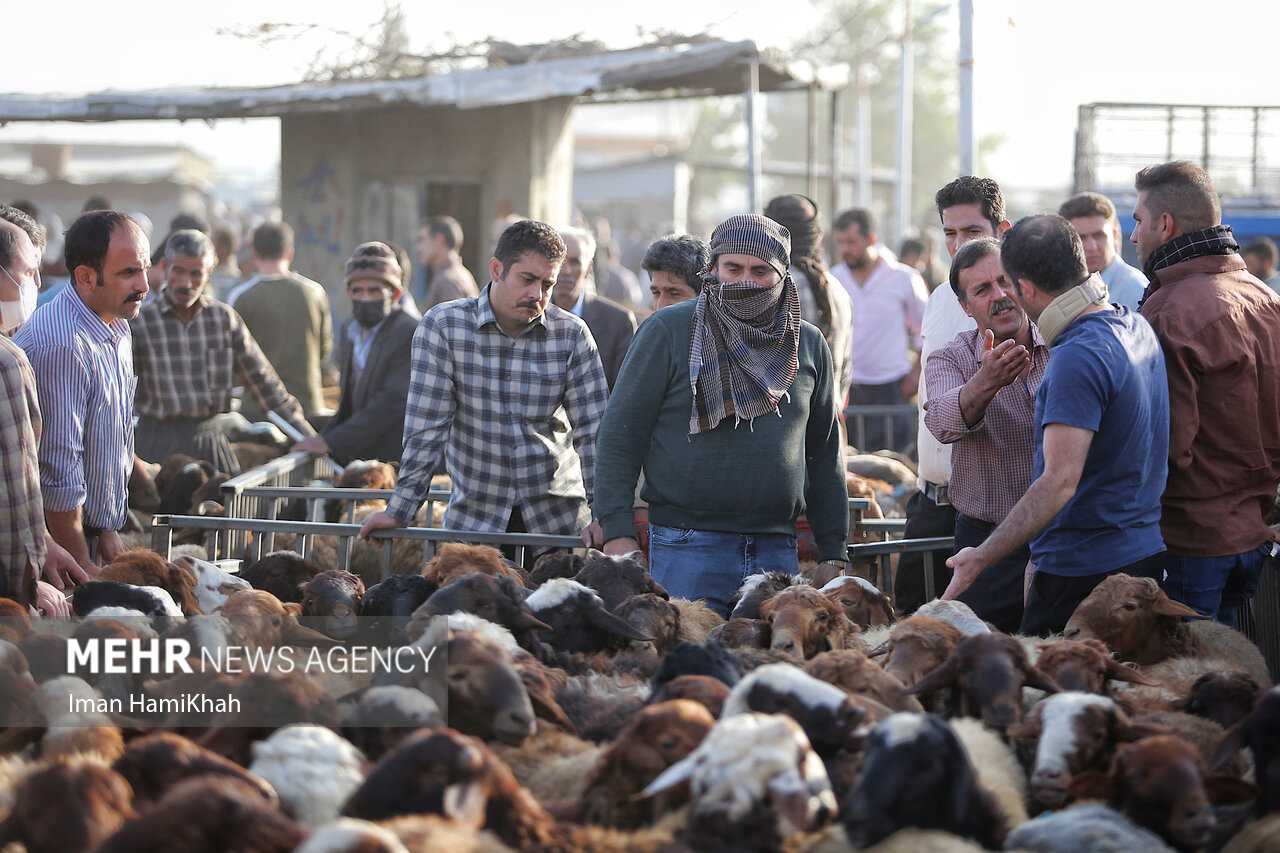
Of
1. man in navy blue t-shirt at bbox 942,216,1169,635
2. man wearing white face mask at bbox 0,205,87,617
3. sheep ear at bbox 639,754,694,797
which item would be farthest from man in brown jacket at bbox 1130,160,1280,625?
man wearing white face mask at bbox 0,205,87,617

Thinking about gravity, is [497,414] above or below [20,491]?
above

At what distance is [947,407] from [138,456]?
202 inches

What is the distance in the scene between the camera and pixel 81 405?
4.72 meters

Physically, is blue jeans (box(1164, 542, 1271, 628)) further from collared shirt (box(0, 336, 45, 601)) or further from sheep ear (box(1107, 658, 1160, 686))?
collared shirt (box(0, 336, 45, 601))

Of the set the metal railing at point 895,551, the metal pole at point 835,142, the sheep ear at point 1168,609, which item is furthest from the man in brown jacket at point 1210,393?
the metal pole at point 835,142

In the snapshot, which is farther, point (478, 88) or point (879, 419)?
point (478, 88)

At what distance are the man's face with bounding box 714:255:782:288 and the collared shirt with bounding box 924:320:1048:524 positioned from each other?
82 centimetres

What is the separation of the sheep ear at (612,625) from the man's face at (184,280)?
4.54m

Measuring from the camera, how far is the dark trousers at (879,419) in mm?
10070

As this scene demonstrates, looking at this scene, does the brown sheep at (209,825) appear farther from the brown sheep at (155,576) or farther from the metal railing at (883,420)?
the metal railing at (883,420)

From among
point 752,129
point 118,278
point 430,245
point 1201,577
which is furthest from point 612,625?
point 752,129

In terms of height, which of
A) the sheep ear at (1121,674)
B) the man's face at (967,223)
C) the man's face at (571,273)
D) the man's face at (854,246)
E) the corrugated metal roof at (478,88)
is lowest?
the sheep ear at (1121,674)

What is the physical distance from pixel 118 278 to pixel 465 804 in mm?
3243

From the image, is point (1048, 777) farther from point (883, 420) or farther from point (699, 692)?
point (883, 420)
